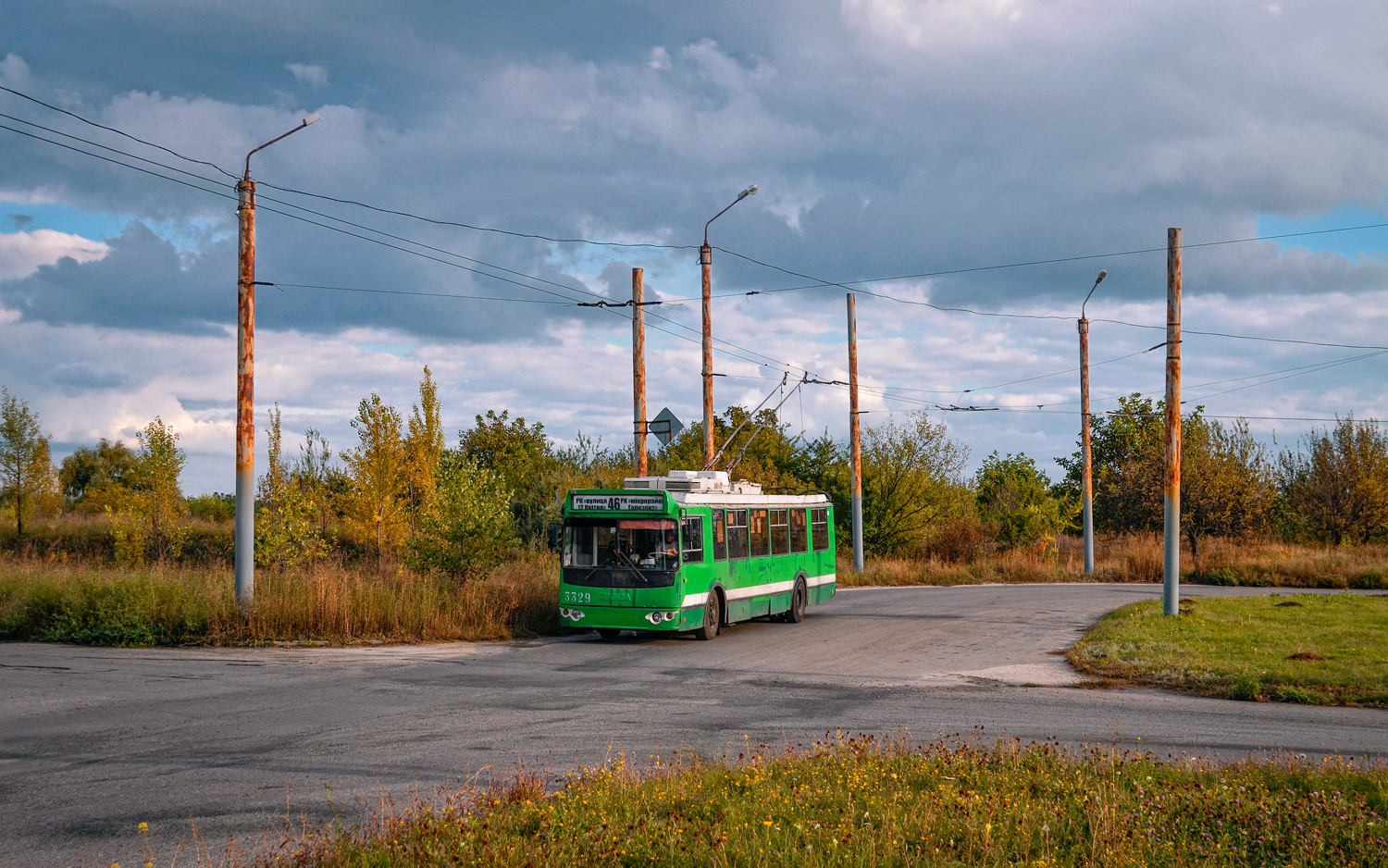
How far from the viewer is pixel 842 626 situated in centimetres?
2180

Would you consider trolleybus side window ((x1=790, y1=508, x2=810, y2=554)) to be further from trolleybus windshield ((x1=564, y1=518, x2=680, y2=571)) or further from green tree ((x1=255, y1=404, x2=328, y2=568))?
green tree ((x1=255, y1=404, x2=328, y2=568))

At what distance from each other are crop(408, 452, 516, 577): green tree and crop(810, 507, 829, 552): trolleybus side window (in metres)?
7.45

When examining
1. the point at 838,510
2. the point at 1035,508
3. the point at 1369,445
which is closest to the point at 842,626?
the point at 838,510

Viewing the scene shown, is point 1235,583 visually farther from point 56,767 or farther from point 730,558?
point 56,767

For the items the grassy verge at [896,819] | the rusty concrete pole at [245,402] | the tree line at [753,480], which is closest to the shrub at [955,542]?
the tree line at [753,480]

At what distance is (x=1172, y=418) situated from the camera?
820 inches

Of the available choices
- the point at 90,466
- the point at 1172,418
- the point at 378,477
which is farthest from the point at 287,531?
the point at 90,466

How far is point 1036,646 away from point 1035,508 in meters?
30.3

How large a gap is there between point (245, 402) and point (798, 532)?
11.9m

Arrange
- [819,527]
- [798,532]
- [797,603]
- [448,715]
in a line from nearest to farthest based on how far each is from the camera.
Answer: [448,715] < [797,603] < [798,532] < [819,527]

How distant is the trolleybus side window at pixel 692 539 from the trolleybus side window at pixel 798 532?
4809 millimetres

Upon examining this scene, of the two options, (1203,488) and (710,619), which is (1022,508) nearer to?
(1203,488)

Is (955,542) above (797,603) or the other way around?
above

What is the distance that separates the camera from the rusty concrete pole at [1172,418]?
20.6 meters
